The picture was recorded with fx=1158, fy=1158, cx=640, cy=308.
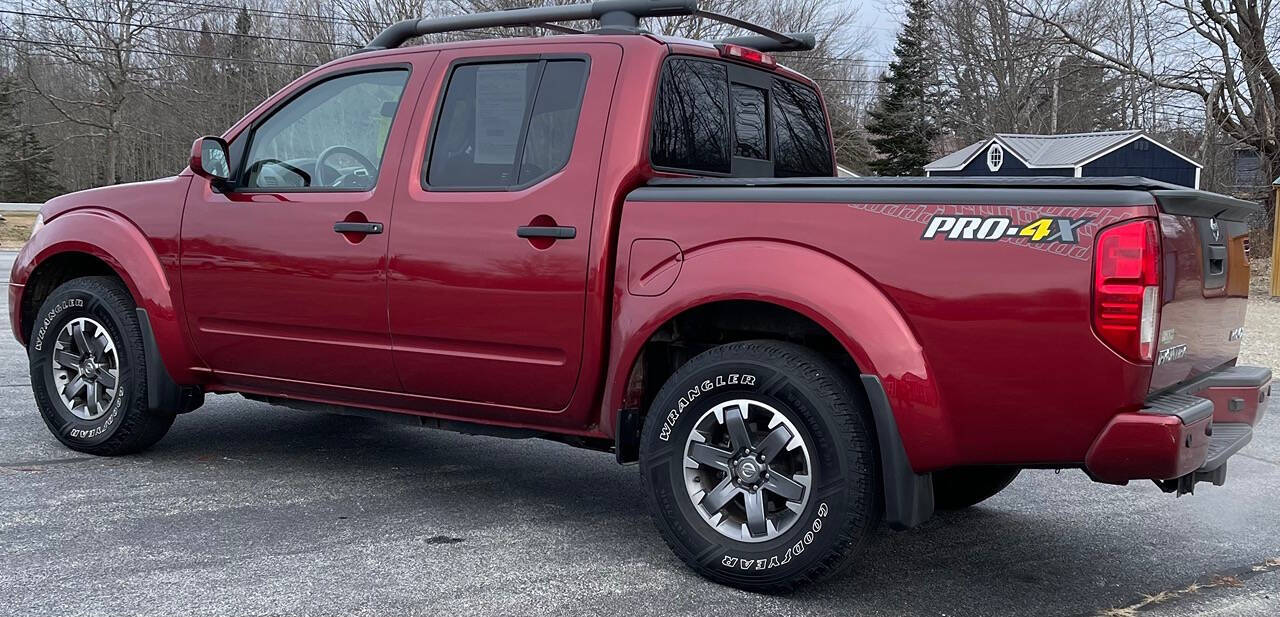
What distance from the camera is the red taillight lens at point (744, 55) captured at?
458 cm

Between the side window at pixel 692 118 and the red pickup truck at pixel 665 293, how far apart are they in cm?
1

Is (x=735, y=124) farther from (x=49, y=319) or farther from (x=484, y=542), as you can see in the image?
(x=49, y=319)

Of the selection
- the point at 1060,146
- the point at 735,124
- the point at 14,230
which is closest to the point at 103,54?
the point at 14,230

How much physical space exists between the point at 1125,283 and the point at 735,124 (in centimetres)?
191

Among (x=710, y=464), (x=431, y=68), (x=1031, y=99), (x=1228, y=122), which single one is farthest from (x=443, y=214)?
(x=1031, y=99)

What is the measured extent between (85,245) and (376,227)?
172 cm

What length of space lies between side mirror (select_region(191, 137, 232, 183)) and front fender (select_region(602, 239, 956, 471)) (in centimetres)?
202

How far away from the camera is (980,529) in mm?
4652

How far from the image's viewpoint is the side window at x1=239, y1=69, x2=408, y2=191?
4688 mm

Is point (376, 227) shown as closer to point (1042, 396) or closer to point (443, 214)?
point (443, 214)

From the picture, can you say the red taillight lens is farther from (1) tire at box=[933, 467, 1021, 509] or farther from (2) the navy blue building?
(2) the navy blue building

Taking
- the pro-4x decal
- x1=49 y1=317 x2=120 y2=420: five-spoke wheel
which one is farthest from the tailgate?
x1=49 y1=317 x2=120 y2=420: five-spoke wheel

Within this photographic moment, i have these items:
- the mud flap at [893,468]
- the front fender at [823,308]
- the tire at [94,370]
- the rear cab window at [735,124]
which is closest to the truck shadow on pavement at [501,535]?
the tire at [94,370]

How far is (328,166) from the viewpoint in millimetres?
4805
